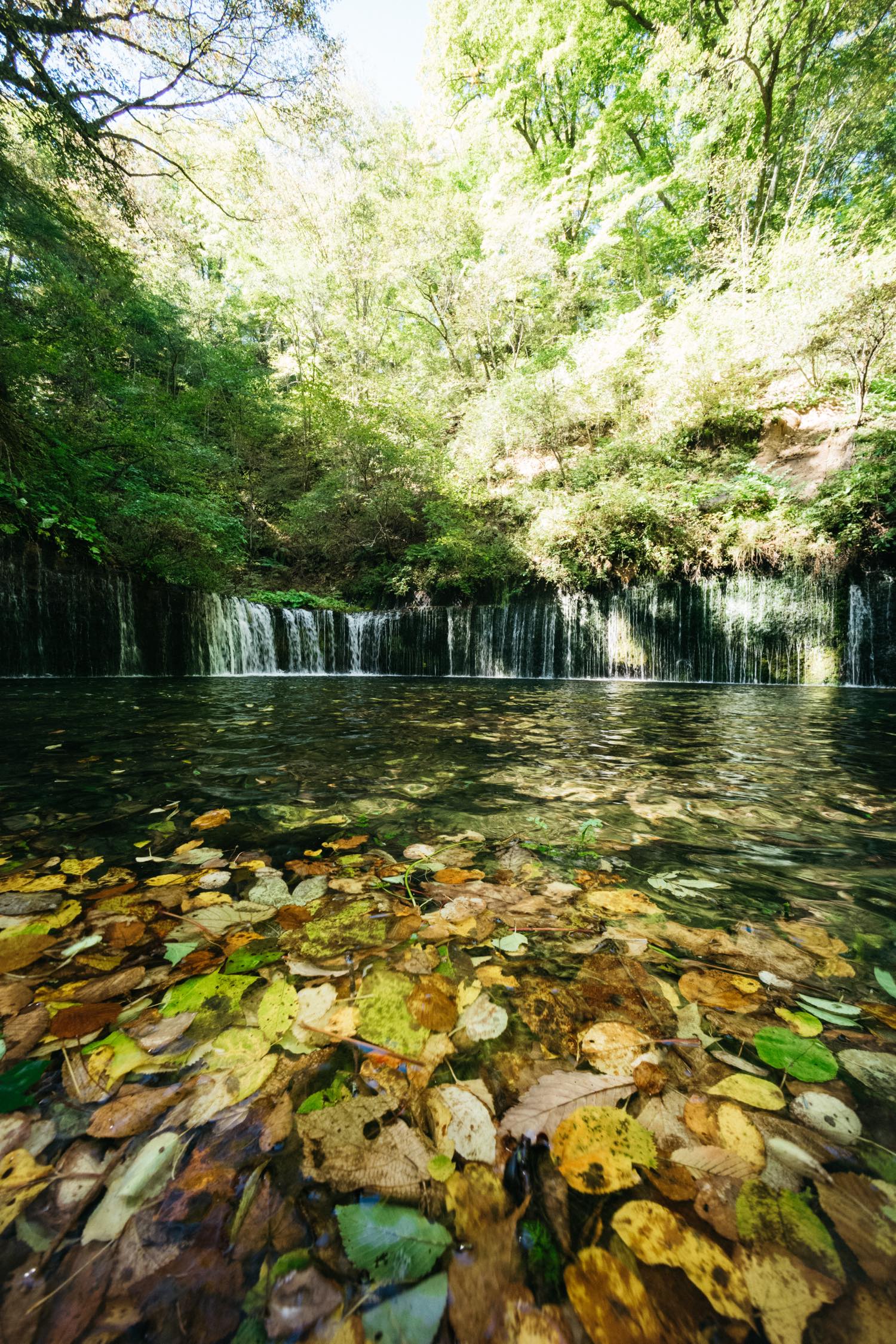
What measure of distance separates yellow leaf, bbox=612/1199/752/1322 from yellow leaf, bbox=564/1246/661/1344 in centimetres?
3

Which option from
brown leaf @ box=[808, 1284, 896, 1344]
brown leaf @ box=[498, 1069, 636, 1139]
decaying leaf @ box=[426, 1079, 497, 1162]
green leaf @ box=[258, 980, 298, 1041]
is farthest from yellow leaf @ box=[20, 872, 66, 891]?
brown leaf @ box=[808, 1284, 896, 1344]

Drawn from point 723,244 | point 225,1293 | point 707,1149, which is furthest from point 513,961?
point 723,244

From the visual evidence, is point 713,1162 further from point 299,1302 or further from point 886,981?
point 886,981

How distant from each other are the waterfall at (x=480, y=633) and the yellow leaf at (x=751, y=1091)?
10156mm

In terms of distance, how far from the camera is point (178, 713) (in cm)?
462

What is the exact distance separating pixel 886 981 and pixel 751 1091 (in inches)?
20.9

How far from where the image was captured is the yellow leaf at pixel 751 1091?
2.33ft

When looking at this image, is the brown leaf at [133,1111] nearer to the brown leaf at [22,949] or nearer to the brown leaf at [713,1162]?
the brown leaf at [22,949]

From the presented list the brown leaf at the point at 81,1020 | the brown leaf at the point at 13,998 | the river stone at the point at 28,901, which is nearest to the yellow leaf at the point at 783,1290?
the brown leaf at the point at 81,1020

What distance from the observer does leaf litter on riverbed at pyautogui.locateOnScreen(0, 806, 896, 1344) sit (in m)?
0.49

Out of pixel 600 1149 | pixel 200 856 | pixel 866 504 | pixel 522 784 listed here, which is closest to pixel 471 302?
pixel 866 504

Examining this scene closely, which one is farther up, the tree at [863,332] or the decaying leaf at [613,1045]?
the tree at [863,332]

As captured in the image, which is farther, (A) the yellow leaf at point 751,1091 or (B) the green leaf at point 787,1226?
(A) the yellow leaf at point 751,1091

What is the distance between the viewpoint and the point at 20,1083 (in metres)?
0.74
